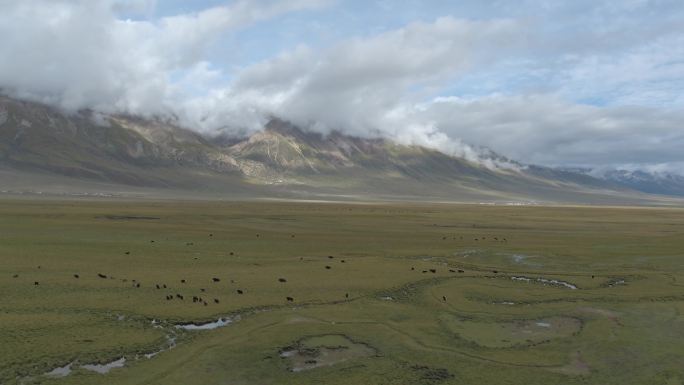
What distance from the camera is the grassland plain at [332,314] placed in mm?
22875

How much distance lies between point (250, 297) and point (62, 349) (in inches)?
540

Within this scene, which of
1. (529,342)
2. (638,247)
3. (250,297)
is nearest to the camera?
(529,342)

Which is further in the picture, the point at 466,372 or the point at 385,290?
the point at 385,290

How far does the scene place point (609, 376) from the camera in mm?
22812

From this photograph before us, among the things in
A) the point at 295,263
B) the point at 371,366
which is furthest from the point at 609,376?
the point at 295,263

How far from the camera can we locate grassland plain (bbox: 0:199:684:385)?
2288 centimetres

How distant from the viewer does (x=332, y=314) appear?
3194 centimetres

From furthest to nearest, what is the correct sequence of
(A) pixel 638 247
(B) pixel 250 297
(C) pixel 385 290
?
1. (A) pixel 638 247
2. (C) pixel 385 290
3. (B) pixel 250 297

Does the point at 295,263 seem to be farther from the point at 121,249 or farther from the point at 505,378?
the point at 505,378

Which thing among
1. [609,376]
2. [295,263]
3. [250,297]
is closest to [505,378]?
[609,376]

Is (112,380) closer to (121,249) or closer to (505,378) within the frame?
(505,378)

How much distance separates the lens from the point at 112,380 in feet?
68.4

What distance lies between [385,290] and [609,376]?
740 inches

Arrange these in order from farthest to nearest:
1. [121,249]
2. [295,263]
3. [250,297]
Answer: [121,249] → [295,263] → [250,297]
